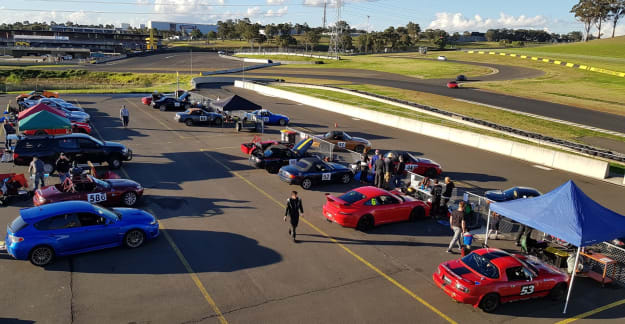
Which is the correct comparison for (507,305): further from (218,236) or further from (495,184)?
(495,184)

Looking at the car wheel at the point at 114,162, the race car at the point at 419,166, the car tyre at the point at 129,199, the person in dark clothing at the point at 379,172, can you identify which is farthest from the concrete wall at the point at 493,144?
the car tyre at the point at 129,199

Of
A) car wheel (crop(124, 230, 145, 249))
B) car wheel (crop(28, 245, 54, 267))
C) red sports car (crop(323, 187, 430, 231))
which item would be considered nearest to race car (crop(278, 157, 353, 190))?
red sports car (crop(323, 187, 430, 231))

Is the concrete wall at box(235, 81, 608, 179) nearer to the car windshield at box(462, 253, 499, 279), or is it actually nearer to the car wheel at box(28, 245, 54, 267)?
the car windshield at box(462, 253, 499, 279)

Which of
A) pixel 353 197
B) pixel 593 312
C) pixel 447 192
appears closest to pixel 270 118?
pixel 447 192

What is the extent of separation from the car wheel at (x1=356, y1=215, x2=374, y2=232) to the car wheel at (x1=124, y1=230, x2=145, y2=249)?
646cm

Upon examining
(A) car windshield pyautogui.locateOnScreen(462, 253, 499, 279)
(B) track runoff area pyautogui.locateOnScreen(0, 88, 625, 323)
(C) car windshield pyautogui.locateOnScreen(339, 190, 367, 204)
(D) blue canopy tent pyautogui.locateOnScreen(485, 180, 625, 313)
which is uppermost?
(D) blue canopy tent pyautogui.locateOnScreen(485, 180, 625, 313)

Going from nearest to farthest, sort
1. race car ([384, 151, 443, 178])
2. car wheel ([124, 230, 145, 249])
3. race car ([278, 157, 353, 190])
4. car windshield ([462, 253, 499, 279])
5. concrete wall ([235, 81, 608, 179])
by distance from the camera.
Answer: car windshield ([462, 253, 499, 279])
car wheel ([124, 230, 145, 249])
race car ([278, 157, 353, 190])
race car ([384, 151, 443, 178])
concrete wall ([235, 81, 608, 179])

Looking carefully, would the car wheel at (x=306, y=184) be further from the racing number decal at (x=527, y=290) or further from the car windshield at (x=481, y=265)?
the racing number decal at (x=527, y=290)

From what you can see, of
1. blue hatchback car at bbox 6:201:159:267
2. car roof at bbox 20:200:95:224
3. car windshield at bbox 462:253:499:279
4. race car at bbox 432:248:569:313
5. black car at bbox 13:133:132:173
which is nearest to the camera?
race car at bbox 432:248:569:313

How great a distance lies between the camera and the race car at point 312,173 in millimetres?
18062

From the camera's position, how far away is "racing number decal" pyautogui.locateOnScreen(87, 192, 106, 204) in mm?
14002

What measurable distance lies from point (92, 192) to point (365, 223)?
888cm

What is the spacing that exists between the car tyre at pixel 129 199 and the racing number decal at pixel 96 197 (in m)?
0.65

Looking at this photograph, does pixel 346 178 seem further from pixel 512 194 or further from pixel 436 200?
pixel 512 194
